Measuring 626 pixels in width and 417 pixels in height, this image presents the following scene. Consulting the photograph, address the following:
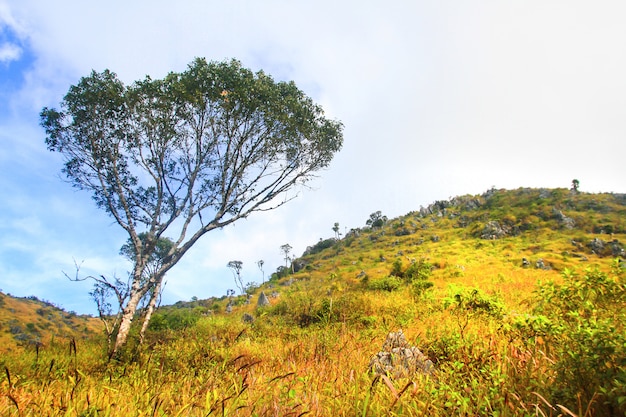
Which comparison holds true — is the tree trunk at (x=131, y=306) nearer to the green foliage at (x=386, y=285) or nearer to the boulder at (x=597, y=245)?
the green foliage at (x=386, y=285)

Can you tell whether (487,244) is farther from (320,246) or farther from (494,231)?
(320,246)

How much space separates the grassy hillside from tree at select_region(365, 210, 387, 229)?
49696mm

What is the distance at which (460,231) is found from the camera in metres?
55.1

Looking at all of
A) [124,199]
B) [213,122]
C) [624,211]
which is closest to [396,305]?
[213,122]

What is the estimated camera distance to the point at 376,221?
273 ft

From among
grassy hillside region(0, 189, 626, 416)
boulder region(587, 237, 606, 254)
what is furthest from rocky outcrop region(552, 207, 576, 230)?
grassy hillside region(0, 189, 626, 416)

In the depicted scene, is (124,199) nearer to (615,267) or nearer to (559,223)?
(615,267)

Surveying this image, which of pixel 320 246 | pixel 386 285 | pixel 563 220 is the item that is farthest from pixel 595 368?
pixel 320 246

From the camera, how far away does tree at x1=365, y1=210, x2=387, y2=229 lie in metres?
81.8

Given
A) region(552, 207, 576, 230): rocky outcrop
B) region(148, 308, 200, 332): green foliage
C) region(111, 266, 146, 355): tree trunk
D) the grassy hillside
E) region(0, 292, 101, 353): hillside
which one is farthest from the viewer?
region(552, 207, 576, 230): rocky outcrop

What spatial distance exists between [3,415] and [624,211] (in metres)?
68.3

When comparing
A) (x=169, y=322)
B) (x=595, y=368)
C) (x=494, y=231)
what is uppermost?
(x=494, y=231)

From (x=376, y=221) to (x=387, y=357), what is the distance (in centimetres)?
7943

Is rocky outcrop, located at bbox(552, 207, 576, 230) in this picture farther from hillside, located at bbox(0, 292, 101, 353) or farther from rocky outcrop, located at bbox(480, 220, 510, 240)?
hillside, located at bbox(0, 292, 101, 353)
